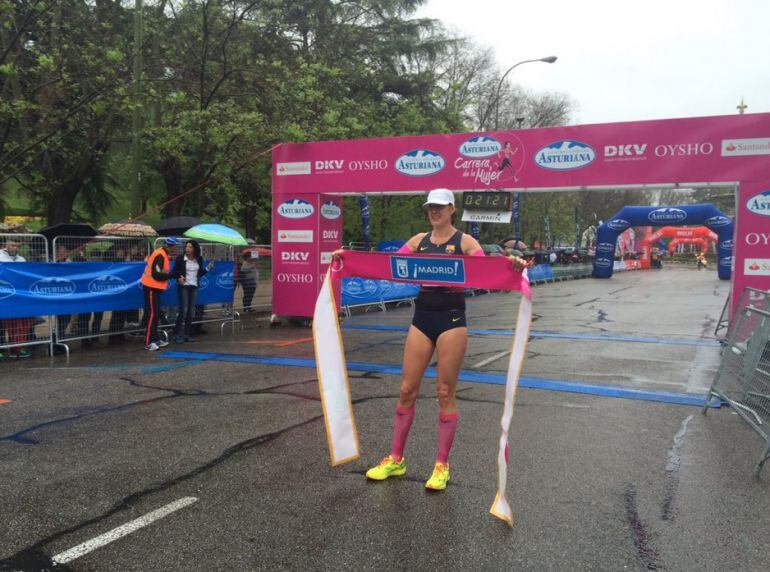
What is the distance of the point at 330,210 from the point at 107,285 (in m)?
4.90

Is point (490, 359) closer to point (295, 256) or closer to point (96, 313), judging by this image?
point (295, 256)

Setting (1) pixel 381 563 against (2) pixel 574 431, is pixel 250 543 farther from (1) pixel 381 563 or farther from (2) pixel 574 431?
(2) pixel 574 431

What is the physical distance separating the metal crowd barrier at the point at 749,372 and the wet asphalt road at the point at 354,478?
0.24 metres

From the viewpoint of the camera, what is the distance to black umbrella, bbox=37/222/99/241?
9547mm

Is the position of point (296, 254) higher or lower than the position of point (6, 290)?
higher

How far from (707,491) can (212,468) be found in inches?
140

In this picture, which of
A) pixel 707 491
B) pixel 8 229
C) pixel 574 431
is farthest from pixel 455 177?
pixel 8 229

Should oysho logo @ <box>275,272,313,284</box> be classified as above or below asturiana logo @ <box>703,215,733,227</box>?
below

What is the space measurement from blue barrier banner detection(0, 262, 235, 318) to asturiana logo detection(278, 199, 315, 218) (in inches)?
118

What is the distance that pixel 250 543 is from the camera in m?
3.18

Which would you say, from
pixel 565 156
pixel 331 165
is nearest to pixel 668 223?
pixel 565 156

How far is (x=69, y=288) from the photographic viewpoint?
29.9 ft

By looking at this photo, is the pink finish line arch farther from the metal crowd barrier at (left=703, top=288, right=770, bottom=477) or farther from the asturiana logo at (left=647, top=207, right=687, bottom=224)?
the asturiana logo at (left=647, top=207, right=687, bottom=224)

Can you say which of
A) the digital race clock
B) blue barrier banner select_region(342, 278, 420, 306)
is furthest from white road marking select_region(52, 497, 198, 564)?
blue barrier banner select_region(342, 278, 420, 306)
